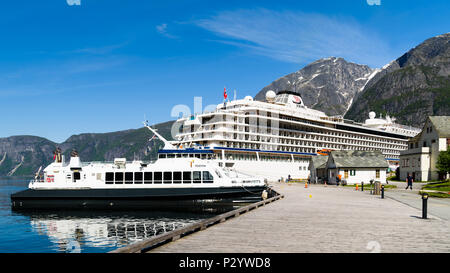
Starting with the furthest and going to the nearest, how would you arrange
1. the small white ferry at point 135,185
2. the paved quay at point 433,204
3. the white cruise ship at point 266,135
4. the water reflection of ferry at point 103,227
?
the white cruise ship at point 266,135, the small white ferry at point 135,185, the water reflection of ferry at point 103,227, the paved quay at point 433,204

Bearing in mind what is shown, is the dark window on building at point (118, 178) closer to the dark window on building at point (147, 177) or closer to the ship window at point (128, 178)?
the ship window at point (128, 178)

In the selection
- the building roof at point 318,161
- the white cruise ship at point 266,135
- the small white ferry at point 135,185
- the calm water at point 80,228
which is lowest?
the calm water at point 80,228

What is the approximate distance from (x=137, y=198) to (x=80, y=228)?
37.9 ft

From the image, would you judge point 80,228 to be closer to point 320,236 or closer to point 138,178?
point 138,178

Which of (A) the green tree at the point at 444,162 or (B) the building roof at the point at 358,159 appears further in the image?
(B) the building roof at the point at 358,159

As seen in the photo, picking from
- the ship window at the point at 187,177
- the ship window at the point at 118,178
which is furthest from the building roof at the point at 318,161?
the ship window at the point at 118,178

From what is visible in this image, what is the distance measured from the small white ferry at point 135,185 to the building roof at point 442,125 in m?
37.2

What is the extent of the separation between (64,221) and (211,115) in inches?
1762

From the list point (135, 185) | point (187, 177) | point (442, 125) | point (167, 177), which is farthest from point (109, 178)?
point (442, 125)

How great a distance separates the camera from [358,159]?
57.0 meters

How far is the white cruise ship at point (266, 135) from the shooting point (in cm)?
6931

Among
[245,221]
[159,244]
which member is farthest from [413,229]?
[159,244]

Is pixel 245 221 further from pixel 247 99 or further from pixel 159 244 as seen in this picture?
pixel 247 99
